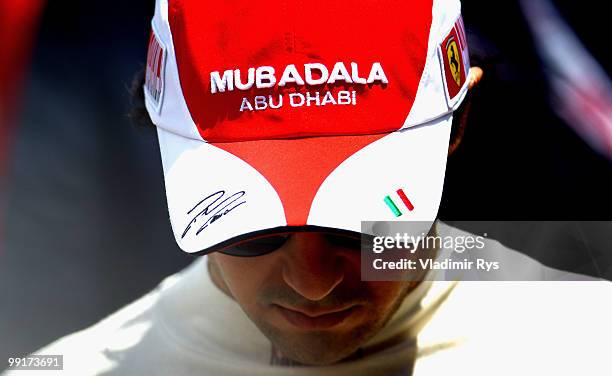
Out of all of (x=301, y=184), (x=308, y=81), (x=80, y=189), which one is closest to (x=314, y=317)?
(x=301, y=184)

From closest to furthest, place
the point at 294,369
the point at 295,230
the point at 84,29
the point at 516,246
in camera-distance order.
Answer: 1. the point at 295,230
2. the point at 294,369
3. the point at 516,246
4. the point at 84,29

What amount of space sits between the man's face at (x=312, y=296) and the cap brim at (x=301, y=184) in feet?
0.46

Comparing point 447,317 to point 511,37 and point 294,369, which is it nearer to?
point 294,369

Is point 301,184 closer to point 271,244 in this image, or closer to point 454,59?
point 271,244

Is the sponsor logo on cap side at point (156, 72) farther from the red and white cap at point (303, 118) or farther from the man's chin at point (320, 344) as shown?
the man's chin at point (320, 344)

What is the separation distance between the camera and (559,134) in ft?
9.73

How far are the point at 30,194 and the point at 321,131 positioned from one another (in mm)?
2118

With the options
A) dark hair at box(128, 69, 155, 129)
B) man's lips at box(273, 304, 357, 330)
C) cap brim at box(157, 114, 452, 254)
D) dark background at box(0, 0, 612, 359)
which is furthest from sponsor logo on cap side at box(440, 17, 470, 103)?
dark background at box(0, 0, 612, 359)

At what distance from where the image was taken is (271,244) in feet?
5.49

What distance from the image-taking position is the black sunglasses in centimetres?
164

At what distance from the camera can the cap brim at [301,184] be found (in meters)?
1.49

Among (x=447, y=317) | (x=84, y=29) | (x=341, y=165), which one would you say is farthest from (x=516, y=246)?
(x=84, y=29)
